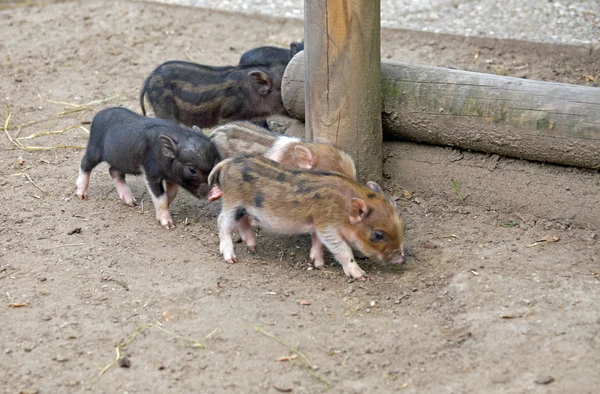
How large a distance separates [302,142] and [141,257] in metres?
1.54

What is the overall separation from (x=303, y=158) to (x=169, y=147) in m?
1.08

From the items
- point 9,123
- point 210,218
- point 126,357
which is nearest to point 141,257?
point 210,218

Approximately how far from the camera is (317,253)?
613cm

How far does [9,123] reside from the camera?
28.5 ft

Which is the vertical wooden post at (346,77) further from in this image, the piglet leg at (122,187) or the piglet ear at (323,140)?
the piglet leg at (122,187)

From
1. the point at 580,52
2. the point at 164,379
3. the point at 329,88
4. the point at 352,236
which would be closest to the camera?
the point at 164,379

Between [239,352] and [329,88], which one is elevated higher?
[329,88]

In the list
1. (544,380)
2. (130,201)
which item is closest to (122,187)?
(130,201)

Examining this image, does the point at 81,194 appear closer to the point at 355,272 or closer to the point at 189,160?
the point at 189,160

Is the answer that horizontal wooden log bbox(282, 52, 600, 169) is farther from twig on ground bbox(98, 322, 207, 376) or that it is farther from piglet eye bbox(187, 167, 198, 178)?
twig on ground bbox(98, 322, 207, 376)

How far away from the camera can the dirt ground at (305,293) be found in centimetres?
459

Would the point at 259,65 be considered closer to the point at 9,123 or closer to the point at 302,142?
the point at 302,142

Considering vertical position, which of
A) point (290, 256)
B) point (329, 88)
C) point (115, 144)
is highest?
point (329, 88)

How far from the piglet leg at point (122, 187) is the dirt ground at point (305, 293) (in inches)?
4.9
